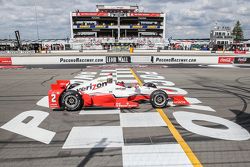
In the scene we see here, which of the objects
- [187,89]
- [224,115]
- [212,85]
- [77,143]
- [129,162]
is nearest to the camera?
[129,162]

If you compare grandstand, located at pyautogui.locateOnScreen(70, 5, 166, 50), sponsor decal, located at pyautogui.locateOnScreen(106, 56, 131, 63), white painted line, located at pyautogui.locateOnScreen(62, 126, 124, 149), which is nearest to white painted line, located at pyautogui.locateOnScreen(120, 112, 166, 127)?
white painted line, located at pyautogui.locateOnScreen(62, 126, 124, 149)

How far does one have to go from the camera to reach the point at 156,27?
8388cm

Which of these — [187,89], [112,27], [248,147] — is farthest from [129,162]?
[112,27]

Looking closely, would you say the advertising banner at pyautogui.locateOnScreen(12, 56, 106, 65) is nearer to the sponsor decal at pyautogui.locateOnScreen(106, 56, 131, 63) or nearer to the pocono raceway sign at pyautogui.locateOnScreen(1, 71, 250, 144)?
the sponsor decal at pyautogui.locateOnScreen(106, 56, 131, 63)

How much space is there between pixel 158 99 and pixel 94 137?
125 inches

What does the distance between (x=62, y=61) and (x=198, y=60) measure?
50.5ft

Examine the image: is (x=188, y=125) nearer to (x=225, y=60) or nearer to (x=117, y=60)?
(x=117, y=60)

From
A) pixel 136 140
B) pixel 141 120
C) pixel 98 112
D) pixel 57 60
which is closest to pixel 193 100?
pixel 141 120

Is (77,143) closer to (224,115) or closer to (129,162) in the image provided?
(129,162)

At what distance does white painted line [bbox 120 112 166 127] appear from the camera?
661cm

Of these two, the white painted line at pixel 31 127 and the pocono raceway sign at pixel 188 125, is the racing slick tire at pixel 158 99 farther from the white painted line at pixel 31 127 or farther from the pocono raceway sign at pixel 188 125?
the white painted line at pixel 31 127

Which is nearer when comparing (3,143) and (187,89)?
(3,143)

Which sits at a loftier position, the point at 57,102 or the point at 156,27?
the point at 156,27

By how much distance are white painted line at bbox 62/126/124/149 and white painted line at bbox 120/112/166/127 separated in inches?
20.0
